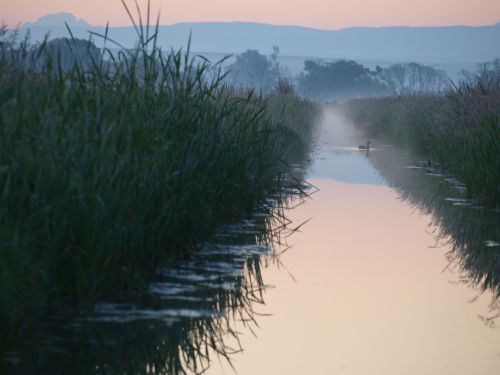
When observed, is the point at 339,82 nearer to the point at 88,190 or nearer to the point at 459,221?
the point at 459,221

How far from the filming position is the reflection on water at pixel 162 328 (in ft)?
16.2

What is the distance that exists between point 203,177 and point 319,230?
8.75 ft

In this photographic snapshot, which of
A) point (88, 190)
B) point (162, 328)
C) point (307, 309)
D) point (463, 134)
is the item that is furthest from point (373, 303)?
point (463, 134)

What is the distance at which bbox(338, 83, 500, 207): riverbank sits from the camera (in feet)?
39.1

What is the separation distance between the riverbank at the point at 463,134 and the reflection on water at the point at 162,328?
4903 mm

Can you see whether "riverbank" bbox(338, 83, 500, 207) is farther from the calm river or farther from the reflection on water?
the reflection on water

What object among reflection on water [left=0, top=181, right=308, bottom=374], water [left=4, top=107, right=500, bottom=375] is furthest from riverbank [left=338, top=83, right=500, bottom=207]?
reflection on water [left=0, top=181, right=308, bottom=374]

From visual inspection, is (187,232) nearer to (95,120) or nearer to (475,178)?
(95,120)

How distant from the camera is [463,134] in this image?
1481 centimetres

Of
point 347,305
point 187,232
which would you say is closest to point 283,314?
point 347,305

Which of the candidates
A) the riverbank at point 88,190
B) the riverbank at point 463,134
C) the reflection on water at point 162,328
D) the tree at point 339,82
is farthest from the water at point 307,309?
the tree at point 339,82

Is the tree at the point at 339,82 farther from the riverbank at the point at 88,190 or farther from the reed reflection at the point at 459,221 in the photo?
the riverbank at the point at 88,190

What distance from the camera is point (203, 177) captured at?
316 inches

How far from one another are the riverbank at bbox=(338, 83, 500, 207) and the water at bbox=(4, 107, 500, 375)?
940 millimetres
